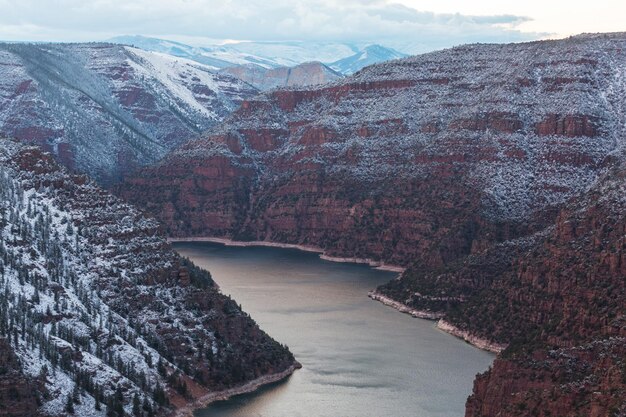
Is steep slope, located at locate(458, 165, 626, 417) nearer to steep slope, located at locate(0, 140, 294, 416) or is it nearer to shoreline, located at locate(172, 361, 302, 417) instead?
shoreline, located at locate(172, 361, 302, 417)

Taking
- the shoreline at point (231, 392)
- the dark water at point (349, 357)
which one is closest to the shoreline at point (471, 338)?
the dark water at point (349, 357)

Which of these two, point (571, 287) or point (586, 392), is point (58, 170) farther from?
point (586, 392)

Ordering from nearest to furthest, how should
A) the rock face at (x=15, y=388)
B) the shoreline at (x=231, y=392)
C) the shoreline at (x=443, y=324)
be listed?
the rock face at (x=15, y=388) < the shoreline at (x=231, y=392) < the shoreline at (x=443, y=324)

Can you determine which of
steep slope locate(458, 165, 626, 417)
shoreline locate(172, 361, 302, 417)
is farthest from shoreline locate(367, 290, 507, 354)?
shoreline locate(172, 361, 302, 417)

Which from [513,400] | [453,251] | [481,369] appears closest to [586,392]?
[513,400]

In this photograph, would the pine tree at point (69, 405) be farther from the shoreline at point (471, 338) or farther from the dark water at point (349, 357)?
the shoreline at point (471, 338)

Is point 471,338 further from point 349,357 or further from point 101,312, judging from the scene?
point 101,312
